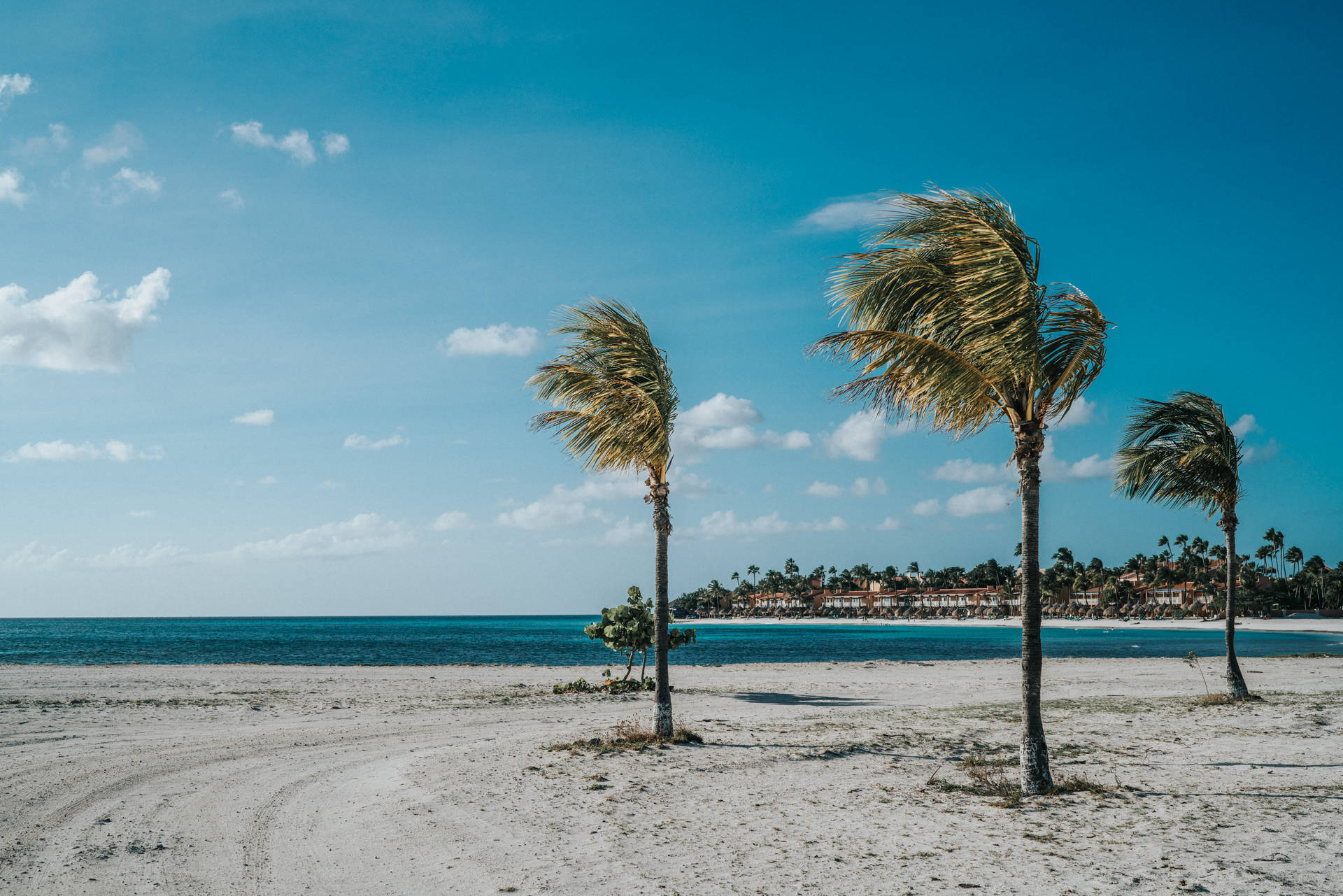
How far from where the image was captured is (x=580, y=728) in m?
15.0

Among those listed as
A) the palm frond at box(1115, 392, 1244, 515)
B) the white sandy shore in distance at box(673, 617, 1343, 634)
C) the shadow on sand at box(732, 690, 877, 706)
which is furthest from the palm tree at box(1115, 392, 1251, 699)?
the white sandy shore in distance at box(673, 617, 1343, 634)

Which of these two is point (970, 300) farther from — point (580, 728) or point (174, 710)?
point (174, 710)

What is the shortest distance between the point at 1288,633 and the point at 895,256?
101 metres

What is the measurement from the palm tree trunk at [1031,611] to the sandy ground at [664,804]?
413mm

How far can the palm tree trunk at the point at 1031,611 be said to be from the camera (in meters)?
8.55

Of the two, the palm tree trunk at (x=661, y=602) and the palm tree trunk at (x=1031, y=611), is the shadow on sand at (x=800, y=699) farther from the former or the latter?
the palm tree trunk at (x=1031, y=611)

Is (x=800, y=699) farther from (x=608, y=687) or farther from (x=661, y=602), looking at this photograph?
(x=661, y=602)

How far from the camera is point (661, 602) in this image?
12.7 meters

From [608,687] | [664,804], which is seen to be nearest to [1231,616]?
[664,804]

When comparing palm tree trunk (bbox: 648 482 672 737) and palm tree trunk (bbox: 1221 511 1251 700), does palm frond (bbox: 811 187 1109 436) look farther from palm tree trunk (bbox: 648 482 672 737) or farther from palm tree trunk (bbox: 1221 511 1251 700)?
palm tree trunk (bbox: 1221 511 1251 700)

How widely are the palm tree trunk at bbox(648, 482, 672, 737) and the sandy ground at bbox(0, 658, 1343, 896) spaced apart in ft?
2.47

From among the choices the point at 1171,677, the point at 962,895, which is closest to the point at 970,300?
the point at 962,895

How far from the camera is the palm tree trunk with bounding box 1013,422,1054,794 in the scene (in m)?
8.55

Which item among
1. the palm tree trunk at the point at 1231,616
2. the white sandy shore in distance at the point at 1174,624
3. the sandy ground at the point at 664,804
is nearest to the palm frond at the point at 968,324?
the sandy ground at the point at 664,804
